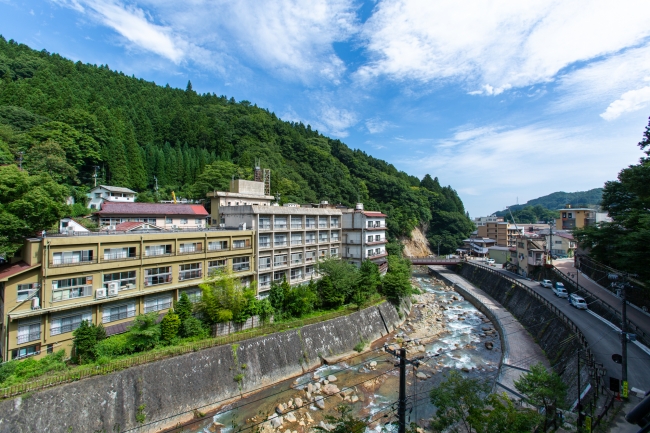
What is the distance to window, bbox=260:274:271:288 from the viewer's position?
98.5 ft

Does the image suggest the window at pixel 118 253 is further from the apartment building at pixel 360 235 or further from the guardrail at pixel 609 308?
the guardrail at pixel 609 308

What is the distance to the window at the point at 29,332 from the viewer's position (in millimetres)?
17062

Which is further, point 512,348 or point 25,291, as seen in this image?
point 512,348

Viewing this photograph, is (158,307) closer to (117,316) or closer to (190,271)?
(117,316)

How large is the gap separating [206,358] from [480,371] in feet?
63.4

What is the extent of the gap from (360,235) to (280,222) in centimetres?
1175

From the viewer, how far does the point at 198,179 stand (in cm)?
5003

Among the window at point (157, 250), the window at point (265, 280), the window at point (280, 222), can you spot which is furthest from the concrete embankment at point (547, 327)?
the window at point (157, 250)

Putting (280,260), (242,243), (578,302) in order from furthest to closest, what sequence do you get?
(280,260) → (578,302) → (242,243)

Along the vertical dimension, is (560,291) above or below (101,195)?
below

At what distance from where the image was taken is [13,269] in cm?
1789

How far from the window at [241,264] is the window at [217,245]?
5.08 ft

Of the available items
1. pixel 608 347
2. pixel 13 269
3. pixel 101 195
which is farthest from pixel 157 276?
pixel 608 347

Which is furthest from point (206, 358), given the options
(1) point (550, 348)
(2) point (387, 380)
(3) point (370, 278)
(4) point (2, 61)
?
(4) point (2, 61)
